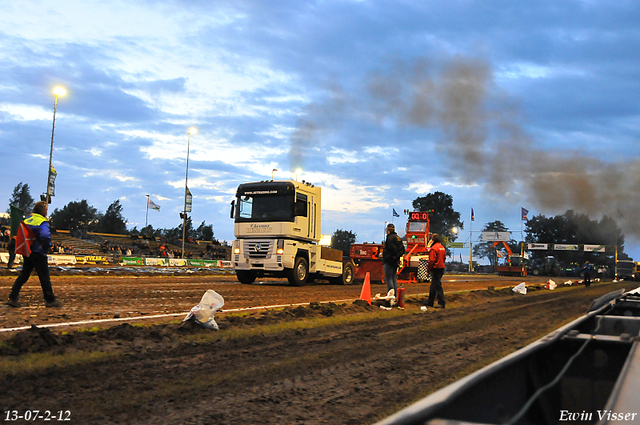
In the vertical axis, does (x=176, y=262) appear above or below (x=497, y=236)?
below

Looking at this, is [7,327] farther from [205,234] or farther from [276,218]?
[205,234]

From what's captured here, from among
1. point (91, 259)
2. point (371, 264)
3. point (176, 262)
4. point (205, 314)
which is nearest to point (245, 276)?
point (371, 264)

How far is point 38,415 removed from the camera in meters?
3.77

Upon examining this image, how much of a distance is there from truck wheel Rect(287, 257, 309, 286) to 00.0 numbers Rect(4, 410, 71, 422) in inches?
603

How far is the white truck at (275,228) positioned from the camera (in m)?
18.5

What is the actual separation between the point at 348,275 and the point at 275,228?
6.31m

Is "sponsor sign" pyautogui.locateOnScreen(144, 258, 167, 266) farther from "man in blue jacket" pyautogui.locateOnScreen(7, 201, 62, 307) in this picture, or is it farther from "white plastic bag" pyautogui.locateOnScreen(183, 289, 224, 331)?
"white plastic bag" pyautogui.locateOnScreen(183, 289, 224, 331)

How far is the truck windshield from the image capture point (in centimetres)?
1855

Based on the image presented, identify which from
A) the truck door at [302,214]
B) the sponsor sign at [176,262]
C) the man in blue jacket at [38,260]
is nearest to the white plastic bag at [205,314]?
the man in blue jacket at [38,260]

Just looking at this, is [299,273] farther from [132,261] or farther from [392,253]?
[132,261]

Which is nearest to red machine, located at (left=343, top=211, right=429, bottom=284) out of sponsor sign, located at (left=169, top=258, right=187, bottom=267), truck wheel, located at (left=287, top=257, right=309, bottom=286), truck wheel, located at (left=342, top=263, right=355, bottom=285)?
truck wheel, located at (left=342, top=263, right=355, bottom=285)

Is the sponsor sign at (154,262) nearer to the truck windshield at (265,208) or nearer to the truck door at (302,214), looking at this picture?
the truck windshield at (265,208)

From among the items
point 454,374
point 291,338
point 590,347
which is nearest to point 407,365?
point 454,374

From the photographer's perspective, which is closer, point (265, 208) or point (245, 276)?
point (265, 208)
